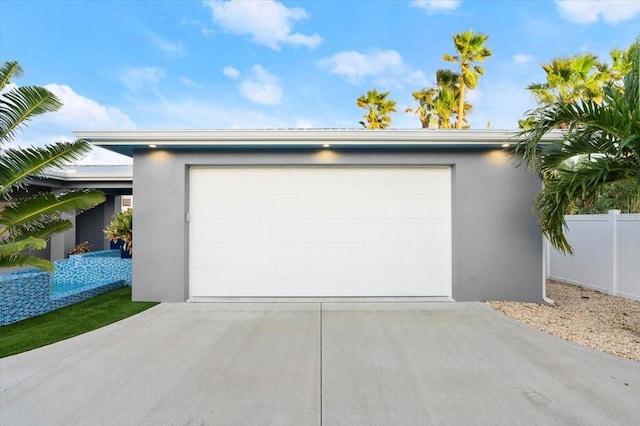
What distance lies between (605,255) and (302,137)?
22.5 ft

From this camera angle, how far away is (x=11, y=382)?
312cm

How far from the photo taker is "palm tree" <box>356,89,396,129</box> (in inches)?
755

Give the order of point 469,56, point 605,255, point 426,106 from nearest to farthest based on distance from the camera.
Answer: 1. point 605,255
2. point 469,56
3. point 426,106

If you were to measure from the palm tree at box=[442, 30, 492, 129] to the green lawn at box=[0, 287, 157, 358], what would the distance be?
51.6ft

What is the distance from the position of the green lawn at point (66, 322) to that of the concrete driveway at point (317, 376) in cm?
32

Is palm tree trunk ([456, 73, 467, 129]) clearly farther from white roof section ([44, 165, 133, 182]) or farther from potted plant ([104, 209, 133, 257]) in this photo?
potted plant ([104, 209, 133, 257])

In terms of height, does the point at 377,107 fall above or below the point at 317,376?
above

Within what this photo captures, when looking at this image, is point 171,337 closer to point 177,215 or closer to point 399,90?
point 177,215

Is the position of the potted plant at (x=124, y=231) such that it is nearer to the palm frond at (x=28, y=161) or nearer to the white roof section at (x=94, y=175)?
the white roof section at (x=94, y=175)

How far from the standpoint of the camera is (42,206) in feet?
15.5

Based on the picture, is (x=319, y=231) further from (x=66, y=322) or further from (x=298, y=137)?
(x=66, y=322)

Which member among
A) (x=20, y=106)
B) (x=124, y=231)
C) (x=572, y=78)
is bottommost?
(x=124, y=231)

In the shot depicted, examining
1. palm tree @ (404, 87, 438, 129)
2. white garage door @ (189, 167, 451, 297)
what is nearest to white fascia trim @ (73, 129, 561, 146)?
white garage door @ (189, 167, 451, 297)

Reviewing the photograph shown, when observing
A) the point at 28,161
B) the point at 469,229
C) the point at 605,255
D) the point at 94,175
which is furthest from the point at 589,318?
the point at 94,175
